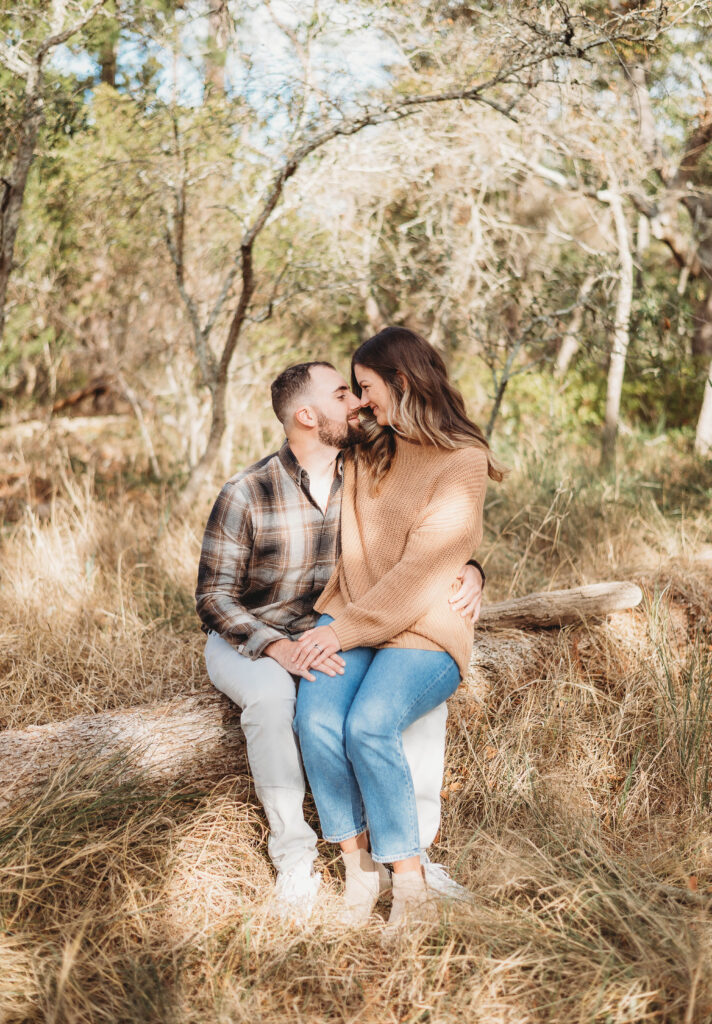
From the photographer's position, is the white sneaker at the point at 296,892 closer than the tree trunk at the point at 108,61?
Yes

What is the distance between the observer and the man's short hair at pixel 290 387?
9.40 ft

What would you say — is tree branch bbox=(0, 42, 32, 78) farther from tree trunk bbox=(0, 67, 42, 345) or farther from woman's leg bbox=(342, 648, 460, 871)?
woman's leg bbox=(342, 648, 460, 871)

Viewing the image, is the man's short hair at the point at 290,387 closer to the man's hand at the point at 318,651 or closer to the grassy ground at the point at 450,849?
the man's hand at the point at 318,651

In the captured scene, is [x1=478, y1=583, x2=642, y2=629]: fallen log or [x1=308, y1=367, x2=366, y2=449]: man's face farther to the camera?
[x1=478, y1=583, x2=642, y2=629]: fallen log

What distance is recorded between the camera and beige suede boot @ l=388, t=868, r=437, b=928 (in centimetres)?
233

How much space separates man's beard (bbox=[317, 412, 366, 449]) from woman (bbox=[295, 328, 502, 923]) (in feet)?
0.15

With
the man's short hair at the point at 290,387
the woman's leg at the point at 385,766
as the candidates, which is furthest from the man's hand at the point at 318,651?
the man's short hair at the point at 290,387

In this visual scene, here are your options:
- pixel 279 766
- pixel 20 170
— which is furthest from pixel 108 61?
pixel 279 766

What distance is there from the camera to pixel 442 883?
2.48 m

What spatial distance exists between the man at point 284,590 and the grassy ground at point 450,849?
0.24m

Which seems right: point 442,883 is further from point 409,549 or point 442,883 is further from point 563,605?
point 563,605

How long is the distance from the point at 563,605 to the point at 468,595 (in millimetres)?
917

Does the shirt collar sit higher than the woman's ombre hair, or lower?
lower

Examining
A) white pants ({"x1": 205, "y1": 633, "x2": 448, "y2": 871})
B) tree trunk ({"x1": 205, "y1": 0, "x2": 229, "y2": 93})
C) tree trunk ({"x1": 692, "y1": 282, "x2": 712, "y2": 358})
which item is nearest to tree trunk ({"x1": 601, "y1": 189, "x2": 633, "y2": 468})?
tree trunk ({"x1": 692, "y1": 282, "x2": 712, "y2": 358})
